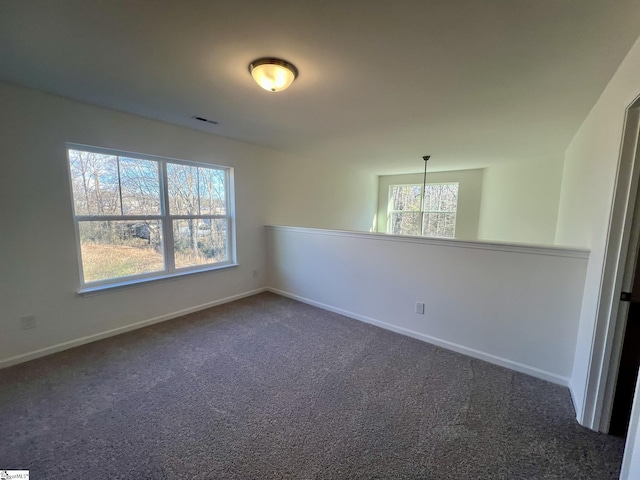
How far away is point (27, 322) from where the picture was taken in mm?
2340

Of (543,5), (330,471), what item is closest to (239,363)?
(330,471)

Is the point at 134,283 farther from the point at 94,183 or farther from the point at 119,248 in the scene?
the point at 94,183

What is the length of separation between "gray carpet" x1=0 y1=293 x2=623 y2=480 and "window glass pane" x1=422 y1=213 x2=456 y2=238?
4.42 m

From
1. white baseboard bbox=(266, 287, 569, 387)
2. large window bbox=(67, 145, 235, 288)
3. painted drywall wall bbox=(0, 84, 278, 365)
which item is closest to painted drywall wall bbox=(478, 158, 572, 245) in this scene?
white baseboard bbox=(266, 287, 569, 387)

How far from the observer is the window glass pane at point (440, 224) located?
6.27 metres

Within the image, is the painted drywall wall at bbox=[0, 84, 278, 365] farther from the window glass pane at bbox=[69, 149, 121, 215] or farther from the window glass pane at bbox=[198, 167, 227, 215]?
the window glass pane at bbox=[198, 167, 227, 215]

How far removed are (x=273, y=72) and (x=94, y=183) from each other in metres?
2.28

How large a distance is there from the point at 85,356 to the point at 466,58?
393cm

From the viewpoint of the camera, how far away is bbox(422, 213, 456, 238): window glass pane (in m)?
6.27

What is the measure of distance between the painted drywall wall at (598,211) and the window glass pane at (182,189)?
3.94 meters

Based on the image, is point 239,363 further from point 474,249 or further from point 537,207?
point 537,207

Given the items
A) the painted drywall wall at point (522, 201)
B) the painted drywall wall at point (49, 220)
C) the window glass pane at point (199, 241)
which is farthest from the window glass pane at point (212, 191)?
the painted drywall wall at point (522, 201)

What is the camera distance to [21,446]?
151 cm

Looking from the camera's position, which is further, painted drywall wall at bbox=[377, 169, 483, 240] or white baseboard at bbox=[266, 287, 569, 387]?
painted drywall wall at bbox=[377, 169, 483, 240]
